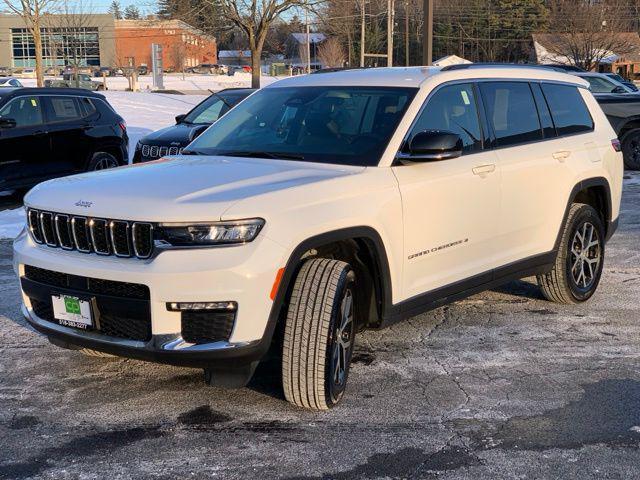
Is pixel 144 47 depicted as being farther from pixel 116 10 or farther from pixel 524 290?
pixel 524 290

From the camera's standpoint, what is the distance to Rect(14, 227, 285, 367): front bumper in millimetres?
3861

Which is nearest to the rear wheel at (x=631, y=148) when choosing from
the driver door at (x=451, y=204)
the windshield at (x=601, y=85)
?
the windshield at (x=601, y=85)

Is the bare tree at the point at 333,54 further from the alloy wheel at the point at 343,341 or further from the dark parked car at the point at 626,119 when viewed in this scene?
the alloy wheel at the point at 343,341

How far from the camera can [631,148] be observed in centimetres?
1577

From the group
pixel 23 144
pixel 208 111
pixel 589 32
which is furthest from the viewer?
pixel 589 32

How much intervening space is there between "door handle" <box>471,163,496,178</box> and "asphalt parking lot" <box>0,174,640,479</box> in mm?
1161

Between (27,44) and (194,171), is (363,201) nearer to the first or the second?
(194,171)

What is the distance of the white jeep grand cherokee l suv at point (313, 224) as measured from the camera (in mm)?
3943

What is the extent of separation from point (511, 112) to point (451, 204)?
1.21 meters

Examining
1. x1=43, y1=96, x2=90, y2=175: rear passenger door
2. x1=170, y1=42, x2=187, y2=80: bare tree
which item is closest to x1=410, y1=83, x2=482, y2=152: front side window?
x1=43, y1=96, x2=90, y2=175: rear passenger door

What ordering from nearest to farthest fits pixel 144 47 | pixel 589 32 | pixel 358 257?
pixel 358 257 → pixel 589 32 → pixel 144 47

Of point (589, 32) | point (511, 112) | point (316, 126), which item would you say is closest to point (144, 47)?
point (589, 32)

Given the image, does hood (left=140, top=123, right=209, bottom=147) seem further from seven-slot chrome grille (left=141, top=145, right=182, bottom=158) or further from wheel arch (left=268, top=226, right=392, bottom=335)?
wheel arch (left=268, top=226, right=392, bottom=335)

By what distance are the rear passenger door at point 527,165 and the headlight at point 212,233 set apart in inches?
88.4
